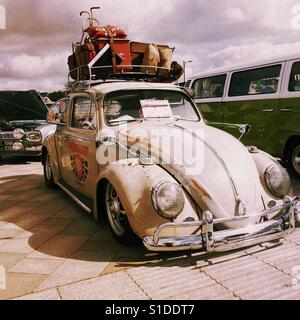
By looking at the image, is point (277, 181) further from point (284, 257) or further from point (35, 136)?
point (35, 136)

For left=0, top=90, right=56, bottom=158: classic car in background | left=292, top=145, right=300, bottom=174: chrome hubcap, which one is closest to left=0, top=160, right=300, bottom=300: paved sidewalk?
left=292, top=145, right=300, bottom=174: chrome hubcap

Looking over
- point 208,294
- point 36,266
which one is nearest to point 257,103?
point 208,294

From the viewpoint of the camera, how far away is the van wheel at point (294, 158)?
250 inches

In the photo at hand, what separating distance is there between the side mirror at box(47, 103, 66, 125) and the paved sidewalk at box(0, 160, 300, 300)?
186 centimetres

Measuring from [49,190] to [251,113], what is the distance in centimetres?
409

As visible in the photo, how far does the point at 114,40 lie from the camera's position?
19.0 ft

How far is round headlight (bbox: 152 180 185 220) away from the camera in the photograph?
3.11 meters

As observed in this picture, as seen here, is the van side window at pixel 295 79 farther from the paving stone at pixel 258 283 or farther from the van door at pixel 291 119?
the paving stone at pixel 258 283

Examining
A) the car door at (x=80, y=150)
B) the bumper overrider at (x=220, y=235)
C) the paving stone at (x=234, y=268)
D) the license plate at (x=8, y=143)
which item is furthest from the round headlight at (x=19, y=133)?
the paving stone at (x=234, y=268)

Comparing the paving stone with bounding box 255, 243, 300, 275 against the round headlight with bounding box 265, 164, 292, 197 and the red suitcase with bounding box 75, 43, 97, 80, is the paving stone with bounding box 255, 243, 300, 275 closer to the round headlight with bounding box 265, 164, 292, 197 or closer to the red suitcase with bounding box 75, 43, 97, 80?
the round headlight with bounding box 265, 164, 292, 197

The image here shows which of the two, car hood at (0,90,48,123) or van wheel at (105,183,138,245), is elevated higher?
car hood at (0,90,48,123)
